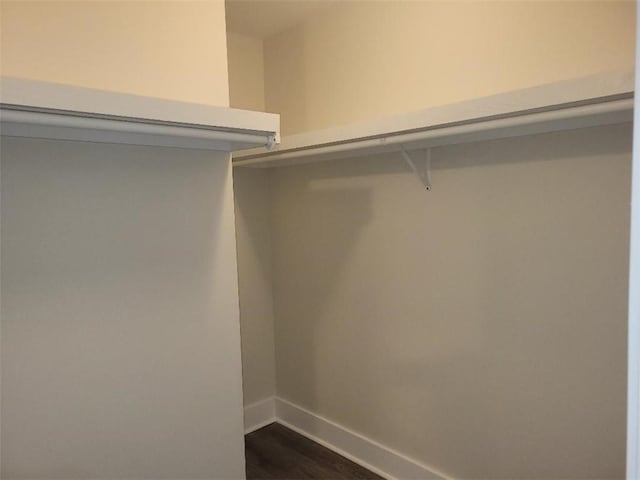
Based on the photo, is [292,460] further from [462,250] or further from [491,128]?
[491,128]

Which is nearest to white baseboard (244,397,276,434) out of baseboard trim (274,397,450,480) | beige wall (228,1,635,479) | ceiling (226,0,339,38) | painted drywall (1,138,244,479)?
baseboard trim (274,397,450,480)

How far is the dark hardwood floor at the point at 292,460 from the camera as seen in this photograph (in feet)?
7.25

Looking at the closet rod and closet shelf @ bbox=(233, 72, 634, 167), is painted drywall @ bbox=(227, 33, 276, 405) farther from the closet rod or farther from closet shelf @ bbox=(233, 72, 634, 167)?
closet shelf @ bbox=(233, 72, 634, 167)

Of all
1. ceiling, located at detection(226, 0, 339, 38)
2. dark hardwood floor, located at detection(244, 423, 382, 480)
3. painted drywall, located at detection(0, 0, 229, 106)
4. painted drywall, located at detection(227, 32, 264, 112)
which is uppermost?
ceiling, located at detection(226, 0, 339, 38)

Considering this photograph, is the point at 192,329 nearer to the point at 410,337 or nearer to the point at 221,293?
the point at 221,293

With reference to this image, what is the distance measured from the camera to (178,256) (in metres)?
1.48

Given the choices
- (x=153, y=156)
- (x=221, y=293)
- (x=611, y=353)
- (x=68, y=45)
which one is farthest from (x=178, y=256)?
(x=611, y=353)

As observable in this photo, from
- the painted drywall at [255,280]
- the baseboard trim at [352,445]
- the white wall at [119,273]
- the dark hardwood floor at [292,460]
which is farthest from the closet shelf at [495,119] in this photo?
the dark hardwood floor at [292,460]

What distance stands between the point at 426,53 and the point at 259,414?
2.18 metres

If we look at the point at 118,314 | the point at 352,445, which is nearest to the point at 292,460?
the point at 352,445

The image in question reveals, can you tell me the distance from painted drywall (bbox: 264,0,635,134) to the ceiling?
0.06 meters

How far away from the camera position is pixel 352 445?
2.34 meters

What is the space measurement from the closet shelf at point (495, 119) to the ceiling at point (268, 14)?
77 centimetres

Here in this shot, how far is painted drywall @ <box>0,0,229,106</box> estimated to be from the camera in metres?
1.17
